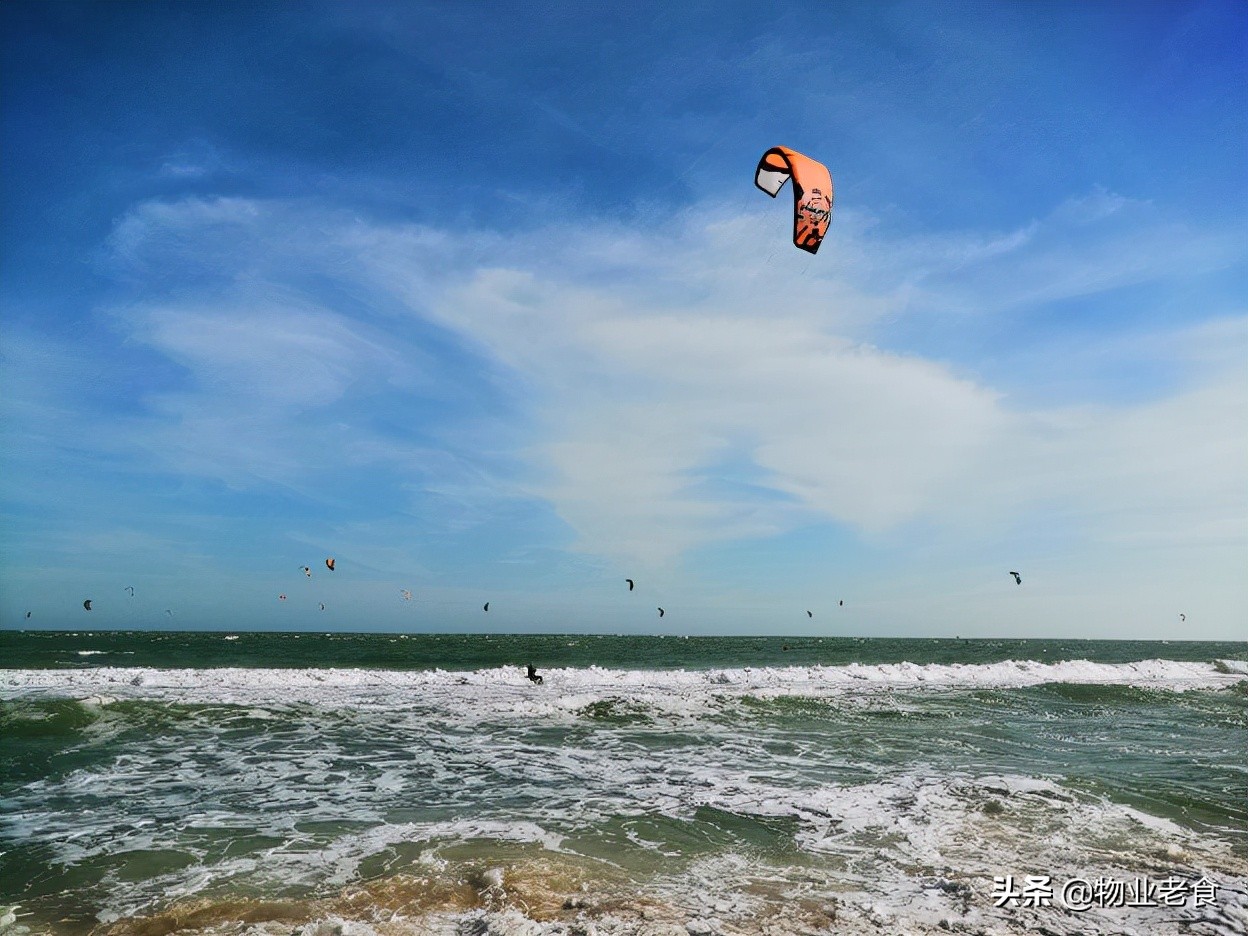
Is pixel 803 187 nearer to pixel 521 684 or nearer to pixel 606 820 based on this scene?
pixel 606 820

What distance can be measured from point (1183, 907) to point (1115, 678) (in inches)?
1392

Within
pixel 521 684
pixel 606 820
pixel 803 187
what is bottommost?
pixel 521 684

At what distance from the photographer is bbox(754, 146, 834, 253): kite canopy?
29.5 ft

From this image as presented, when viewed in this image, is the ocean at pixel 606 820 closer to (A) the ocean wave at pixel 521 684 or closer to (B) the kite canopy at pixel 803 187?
(A) the ocean wave at pixel 521 684

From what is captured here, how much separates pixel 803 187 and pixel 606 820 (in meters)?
8.23

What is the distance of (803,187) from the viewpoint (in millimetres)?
9141

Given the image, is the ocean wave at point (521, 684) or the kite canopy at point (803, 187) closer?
the kite canopy at point (803, 187)

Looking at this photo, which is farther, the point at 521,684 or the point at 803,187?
the point at 521,684

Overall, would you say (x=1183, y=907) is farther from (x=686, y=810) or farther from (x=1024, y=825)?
(x=686, y=810)

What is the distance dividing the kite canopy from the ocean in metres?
7.02

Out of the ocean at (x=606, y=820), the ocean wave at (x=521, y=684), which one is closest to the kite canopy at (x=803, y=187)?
the ocean at (x=606, y=820)

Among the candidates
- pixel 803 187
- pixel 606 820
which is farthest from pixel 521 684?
pixel 803 187

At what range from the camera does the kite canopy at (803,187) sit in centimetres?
900

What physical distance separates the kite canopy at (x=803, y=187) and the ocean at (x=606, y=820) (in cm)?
702
